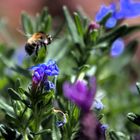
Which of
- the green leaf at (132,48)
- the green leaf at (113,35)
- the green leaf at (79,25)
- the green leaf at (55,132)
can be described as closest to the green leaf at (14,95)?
the green leaf at (55,132)

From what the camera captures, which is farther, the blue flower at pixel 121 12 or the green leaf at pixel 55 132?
the blue flower at pixel 121 12

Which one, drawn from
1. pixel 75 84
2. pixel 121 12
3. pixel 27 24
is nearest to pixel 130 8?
pixel 121 12

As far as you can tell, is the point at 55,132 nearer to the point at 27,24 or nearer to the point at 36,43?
the point at 36,43

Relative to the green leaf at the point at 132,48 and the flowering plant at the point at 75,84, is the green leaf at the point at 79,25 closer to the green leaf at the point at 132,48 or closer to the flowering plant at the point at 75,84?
the flowering plant at the point at 75,84

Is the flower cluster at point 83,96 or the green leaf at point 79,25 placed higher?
the green leaf at point 79,25

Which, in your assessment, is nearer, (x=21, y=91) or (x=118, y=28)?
(x=21, y=91)

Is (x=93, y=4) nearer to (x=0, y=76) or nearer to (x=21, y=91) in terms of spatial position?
(x=0, y=76)

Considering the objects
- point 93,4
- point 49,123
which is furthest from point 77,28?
point 93,4
